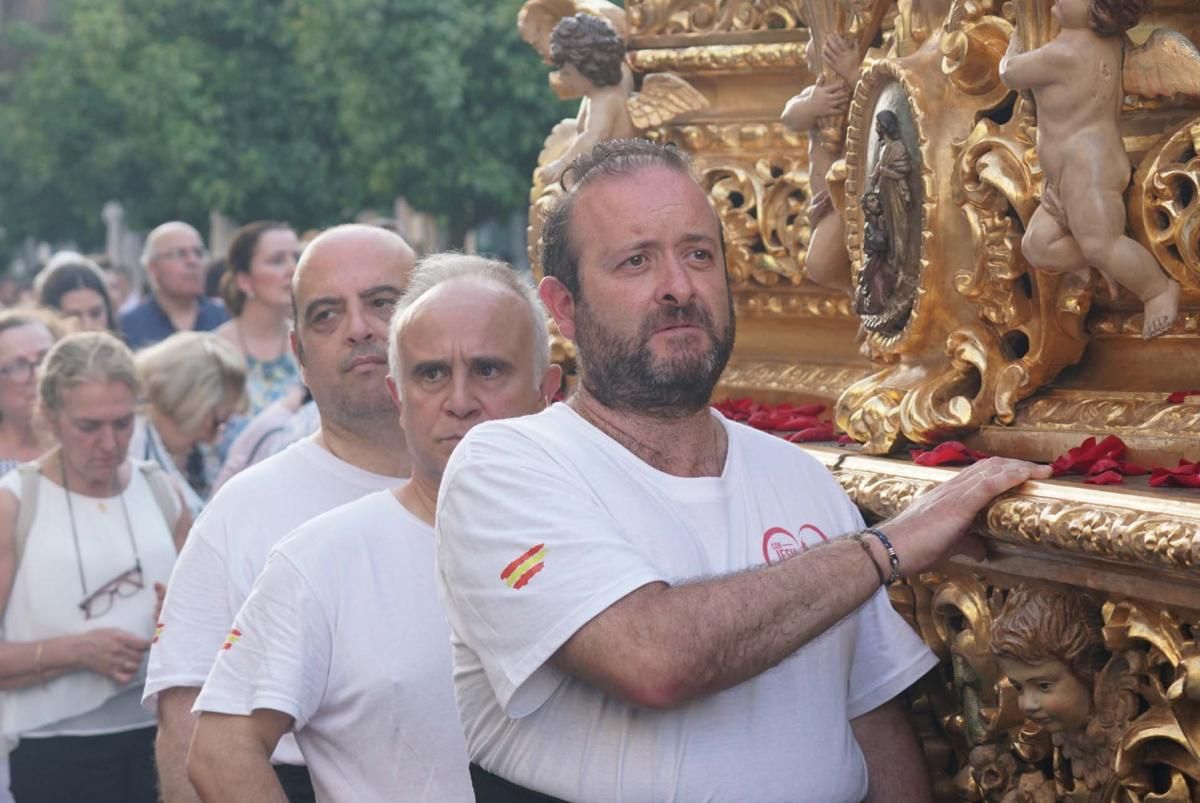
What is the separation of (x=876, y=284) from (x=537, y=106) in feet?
60.6

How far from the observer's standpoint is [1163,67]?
3.21 meters

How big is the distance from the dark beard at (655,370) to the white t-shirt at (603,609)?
0.23 ft

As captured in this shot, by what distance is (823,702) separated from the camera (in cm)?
313

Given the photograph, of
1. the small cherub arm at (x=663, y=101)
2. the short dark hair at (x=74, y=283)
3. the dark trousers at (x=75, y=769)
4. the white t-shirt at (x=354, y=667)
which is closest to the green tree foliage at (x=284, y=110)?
the short dark hair at (x=74, y=283)

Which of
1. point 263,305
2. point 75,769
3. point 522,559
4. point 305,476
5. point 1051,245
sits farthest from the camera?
point 263,305

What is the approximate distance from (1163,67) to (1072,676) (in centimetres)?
93

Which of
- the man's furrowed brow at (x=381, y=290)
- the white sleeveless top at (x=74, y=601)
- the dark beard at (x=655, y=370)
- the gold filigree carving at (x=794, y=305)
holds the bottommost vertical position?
the white sleeveless top at (x=74, y=601)

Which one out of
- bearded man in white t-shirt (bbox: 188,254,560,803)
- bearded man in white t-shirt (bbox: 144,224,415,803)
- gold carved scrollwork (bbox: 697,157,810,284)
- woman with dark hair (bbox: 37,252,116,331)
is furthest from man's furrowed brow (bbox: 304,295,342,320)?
woman with dark hair (bbox: 37,252,116,331)

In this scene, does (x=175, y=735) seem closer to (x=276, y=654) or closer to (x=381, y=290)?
(x=276, y=654)

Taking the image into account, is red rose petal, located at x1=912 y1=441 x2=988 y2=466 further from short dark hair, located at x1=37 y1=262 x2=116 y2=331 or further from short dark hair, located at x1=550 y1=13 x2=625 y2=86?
short dark hair, located at x1=37 y1=262 x2=116 y2=331

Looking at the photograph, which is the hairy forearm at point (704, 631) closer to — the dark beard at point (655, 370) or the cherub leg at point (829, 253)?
the dark beard at point (655, 370)

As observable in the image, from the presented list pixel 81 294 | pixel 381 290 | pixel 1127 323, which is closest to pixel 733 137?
pixel 381 290

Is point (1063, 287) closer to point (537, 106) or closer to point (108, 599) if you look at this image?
point (108, 599)

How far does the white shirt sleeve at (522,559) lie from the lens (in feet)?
9.60
